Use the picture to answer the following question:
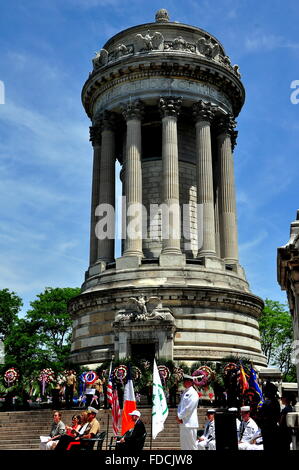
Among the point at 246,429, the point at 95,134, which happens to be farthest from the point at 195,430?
the point at 95,134

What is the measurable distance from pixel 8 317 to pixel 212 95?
4210cm

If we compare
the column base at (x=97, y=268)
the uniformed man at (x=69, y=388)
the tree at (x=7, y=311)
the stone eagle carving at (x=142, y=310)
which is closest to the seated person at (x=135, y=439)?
the uniformed man at (x=69, y=388)

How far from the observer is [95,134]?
4925 cm

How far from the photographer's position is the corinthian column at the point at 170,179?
136 feet

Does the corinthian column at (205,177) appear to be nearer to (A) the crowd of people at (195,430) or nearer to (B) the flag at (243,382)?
(B) the flag at (243,382)

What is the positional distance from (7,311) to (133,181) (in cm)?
3718

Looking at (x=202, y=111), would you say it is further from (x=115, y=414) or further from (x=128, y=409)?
(x=128, y=409)

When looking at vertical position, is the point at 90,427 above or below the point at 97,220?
below

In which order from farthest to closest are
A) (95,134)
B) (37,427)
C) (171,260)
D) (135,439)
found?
(95,134)
(171,260)
(37,427)
(135,439)

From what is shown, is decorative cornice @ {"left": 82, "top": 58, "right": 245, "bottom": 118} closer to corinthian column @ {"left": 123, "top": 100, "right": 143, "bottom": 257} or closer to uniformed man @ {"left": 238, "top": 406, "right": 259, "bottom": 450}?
corinthian column @ {"left": 123, "top": 100, "right": 143, "bottom": 257}
